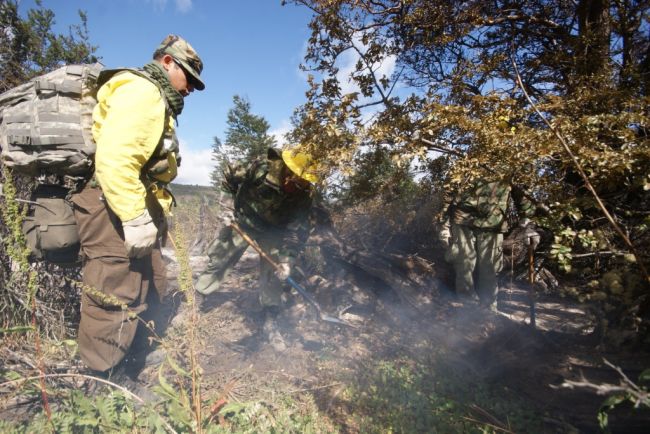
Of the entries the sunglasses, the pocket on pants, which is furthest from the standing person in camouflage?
the pocket on pants

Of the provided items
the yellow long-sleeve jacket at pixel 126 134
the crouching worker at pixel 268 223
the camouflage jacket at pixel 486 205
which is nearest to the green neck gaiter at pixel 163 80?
the yellow long-sleeve jacket at pixel 126 134

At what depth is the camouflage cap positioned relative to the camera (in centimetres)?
229

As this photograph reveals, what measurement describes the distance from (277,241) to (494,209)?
2.80 metres

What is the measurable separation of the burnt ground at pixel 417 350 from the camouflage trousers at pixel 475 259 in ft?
0.90

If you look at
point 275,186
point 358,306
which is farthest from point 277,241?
point 358,306

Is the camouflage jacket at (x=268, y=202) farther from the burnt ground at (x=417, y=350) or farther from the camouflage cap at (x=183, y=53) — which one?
the camouflage cap at (x=183, y=53)

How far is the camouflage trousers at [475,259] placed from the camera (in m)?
4.12

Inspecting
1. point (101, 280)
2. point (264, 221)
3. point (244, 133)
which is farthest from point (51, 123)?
point (244, 133)

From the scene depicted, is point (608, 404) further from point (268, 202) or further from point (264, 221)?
point (264, 221)

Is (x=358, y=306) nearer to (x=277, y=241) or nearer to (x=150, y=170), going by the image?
(x=277, y=241)

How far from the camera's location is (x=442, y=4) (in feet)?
9.22

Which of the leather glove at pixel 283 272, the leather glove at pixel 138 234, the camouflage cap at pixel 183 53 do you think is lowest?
the leather glove at pixel 283 272

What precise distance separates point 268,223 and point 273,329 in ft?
4.35

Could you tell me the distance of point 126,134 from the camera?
182 cm
